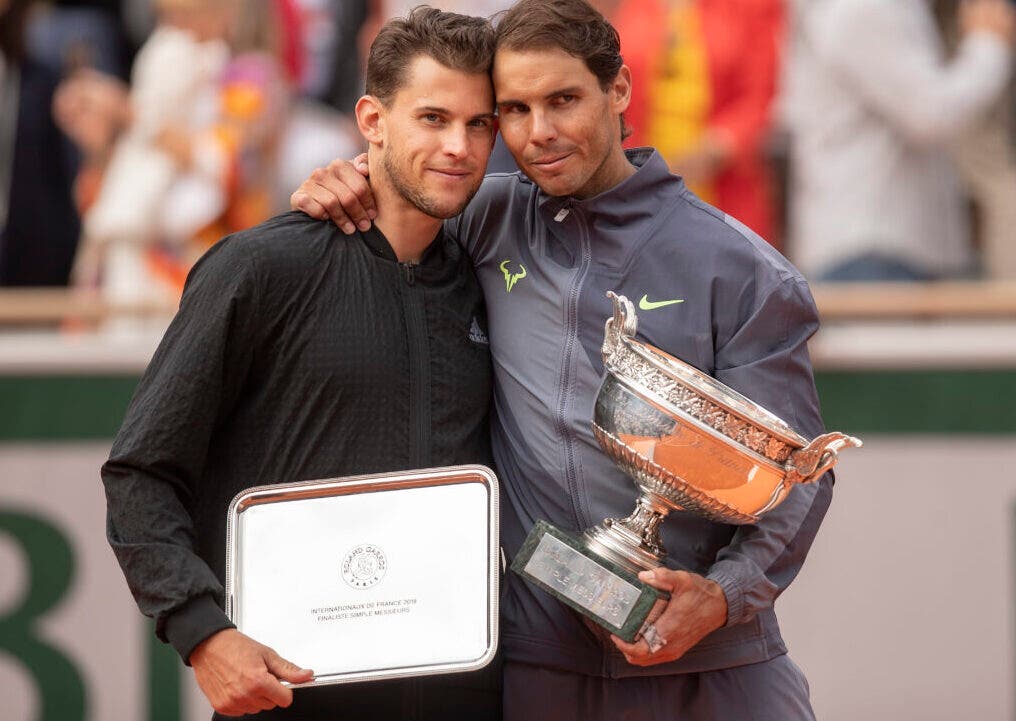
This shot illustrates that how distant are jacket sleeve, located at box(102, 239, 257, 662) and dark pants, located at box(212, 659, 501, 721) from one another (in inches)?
10.9

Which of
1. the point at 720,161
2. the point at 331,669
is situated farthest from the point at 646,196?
the point at 720,161

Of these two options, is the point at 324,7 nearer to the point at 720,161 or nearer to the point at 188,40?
the point at 188,40

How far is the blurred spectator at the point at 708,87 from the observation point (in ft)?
16.5

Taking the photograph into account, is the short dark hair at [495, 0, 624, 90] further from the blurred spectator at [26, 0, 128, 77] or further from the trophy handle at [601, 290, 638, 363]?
the blurred spectator at [26, 0, 128, 77]

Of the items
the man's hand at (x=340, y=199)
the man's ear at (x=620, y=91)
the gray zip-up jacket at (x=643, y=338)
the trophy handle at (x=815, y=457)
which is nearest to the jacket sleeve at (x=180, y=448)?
the man's hand at (x=340, y=199)

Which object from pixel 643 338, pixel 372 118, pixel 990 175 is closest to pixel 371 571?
pixel 643 338

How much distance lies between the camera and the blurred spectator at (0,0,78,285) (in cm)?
549

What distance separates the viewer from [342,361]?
2.96m

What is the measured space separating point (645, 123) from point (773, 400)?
91.0 inches

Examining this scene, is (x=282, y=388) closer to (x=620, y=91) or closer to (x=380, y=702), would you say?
(x=380, y=702)

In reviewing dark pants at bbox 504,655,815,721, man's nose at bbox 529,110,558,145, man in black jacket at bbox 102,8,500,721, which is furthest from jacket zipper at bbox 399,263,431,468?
dark pants at bbox 504,655,815,721

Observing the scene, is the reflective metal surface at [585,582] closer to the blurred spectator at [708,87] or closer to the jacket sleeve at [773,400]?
the jacket sleeve at [773,400]

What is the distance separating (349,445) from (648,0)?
2.54 metres

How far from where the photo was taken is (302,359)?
9.69ft
